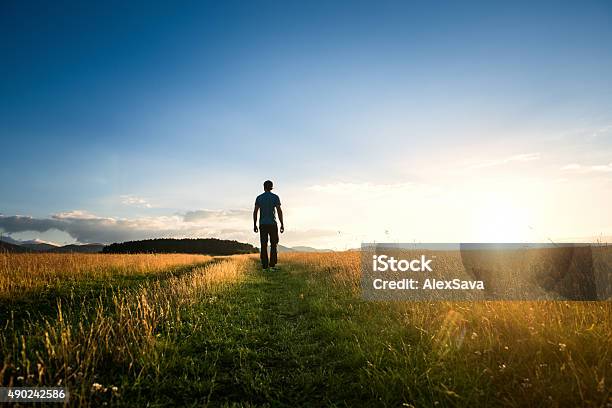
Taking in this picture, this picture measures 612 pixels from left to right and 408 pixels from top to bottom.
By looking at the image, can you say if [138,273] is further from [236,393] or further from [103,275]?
[236,393]

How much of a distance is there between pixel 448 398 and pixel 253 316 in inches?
160

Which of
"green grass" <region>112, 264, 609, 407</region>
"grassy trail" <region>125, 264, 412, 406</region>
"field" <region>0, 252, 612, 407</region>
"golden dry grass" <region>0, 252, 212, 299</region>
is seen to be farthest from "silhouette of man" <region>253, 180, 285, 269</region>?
"green grass" <region>112, 264, 609, 407</region>

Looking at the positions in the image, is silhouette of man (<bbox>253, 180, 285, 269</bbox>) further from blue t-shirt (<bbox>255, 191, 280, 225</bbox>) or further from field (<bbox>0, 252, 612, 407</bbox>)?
field (<bbox>0, 252, 612, 407</bbox>)

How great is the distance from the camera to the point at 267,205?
553 inches

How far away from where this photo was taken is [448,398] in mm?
2943

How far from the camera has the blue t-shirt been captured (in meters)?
14.1

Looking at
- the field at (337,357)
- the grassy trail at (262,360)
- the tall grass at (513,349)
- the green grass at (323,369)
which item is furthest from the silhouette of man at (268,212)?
the tall grass at (513,349)

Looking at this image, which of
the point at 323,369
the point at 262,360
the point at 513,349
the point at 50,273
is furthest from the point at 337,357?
the point at 50,273

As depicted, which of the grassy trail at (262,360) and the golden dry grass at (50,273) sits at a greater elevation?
the golden dry grass at (50,273)

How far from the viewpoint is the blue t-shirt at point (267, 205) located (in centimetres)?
1405

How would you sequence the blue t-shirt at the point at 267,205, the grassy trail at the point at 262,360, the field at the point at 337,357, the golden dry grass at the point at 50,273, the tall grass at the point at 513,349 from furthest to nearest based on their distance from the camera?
the blue t-shirt at the point at 267,205, the golden dry grass at the point at 50,273, the grassy trail at the point at 262,360, the field at the point at 337,357, the tall grass at the point at 513,349

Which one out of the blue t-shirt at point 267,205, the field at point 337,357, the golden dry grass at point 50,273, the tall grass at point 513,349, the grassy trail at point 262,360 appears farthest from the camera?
the blue t-shirt at point 267,205

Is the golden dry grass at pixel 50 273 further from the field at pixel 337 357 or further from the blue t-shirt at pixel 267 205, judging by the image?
the blue t-shirt at pixel 267 205

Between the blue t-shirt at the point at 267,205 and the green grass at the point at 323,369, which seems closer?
the green grass at the point at 323,369
